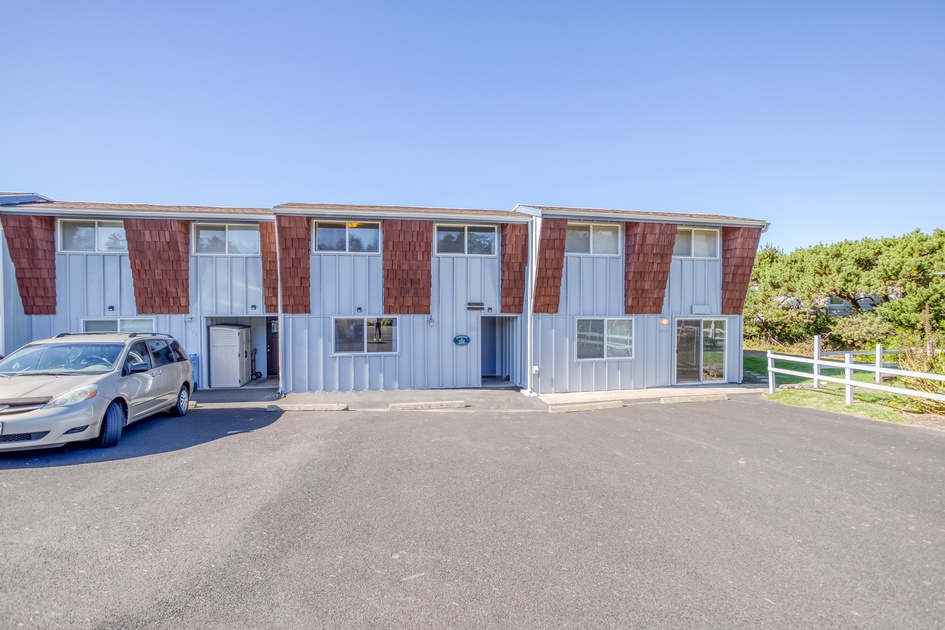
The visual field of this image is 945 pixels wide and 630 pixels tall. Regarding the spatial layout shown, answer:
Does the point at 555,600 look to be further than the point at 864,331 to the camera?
No

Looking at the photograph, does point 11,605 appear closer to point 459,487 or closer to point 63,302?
point 459,487

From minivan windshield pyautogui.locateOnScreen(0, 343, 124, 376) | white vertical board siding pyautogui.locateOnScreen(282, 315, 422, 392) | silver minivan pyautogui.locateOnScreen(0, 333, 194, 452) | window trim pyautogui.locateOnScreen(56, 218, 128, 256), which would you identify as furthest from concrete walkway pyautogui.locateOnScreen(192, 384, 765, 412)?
window trim pyautogui.locateOnScreen(56, 218, 128, 256)

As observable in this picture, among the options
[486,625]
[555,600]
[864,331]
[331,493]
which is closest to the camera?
[486,625]

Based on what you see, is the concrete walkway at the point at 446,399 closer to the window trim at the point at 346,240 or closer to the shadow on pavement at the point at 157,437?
the shadow on pavement at the point at 157,437

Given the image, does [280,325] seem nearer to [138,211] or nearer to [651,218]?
[138,211]

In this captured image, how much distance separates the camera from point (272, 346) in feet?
49.4

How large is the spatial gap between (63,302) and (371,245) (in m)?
8.80

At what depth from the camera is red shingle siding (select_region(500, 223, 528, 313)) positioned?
1225 cm

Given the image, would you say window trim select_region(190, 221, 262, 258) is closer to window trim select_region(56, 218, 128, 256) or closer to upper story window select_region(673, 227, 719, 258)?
window trim select_region(56, 218, 128, 256)

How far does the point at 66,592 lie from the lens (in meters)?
3.07

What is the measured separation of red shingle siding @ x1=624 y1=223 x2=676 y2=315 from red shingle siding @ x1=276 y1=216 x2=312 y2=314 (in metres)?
9.17

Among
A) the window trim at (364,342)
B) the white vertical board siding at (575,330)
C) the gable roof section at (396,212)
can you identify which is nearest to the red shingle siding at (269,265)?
the gable roof section at (396,212)

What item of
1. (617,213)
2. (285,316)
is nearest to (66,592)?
(285,316)

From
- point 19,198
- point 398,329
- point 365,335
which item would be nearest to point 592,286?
point 398,329
